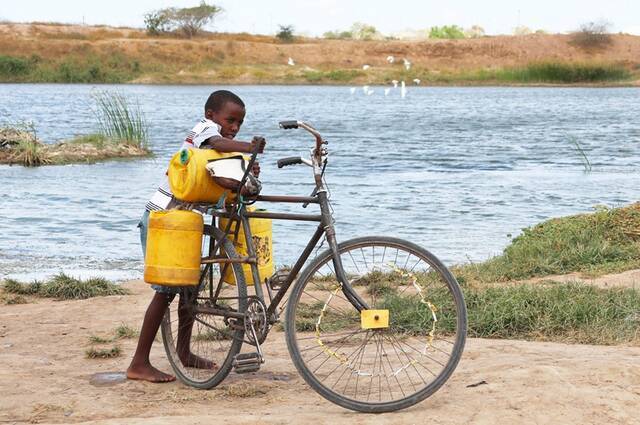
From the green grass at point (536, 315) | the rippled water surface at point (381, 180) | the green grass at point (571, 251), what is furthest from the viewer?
the rippled water surface at point (381, 180)

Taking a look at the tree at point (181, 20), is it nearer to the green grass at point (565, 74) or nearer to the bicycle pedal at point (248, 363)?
the green grass at point (565, 74)

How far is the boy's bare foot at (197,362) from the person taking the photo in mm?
5957

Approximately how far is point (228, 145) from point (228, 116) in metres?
0.24

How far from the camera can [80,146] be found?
25.8 m

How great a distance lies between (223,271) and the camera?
18.6 ft

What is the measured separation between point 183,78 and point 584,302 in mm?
75919

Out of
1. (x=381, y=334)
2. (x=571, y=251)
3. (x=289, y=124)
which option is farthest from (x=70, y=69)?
(x=381, y=334)

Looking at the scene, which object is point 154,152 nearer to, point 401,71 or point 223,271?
point 223,271

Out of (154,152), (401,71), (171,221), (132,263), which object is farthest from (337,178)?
(401,71)

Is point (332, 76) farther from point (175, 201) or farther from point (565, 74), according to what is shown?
point (175, 201)

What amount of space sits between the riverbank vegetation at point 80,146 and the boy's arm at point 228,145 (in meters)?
18.4

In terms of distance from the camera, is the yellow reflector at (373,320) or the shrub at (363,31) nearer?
the yellow reflector at (373,320)

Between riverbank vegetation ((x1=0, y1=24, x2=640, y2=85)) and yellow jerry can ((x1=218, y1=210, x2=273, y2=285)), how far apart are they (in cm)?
7075

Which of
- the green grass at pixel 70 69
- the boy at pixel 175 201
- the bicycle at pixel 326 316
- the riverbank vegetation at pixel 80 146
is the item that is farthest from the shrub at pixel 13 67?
the boy at pixel 175 201
